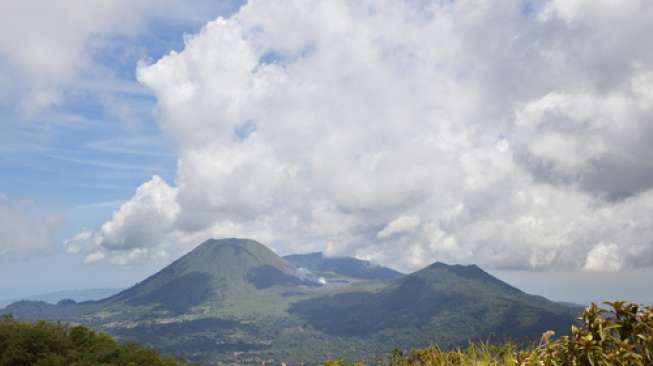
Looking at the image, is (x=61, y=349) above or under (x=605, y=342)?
under

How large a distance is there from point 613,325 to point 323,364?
702 cm

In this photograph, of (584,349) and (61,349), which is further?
(61,349)

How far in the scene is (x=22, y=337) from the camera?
96688mm

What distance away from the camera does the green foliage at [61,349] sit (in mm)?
90819

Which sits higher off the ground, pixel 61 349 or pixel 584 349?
pixel 584 349

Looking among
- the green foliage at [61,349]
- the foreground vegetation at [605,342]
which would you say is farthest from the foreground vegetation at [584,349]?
the green foliage at [61,349]

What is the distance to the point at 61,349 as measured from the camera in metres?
101

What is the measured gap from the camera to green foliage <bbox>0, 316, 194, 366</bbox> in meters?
90.8

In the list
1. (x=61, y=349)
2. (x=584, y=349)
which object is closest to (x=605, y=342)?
(x=584, y=349)

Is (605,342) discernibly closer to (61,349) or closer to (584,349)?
(584,349)

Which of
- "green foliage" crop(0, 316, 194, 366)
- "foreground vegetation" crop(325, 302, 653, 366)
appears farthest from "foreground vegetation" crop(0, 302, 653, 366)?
"green foliage" crop(0, 316, 194, 366)

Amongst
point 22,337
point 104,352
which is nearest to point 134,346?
point 104,352

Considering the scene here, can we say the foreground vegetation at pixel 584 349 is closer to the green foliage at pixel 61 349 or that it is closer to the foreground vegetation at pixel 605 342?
the foreground vegetation at pixel 605 342

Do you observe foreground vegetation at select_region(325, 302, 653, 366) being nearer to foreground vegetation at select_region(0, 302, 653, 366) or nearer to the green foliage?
foreground vegetation at select_region(0, 302, 653, 366)
